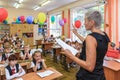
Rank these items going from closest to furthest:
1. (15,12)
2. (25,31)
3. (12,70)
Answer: (12,70)
(25,31)
(15,12)

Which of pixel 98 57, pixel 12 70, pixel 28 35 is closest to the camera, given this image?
pixel 98 57

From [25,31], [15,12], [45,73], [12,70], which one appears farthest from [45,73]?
[15,12]

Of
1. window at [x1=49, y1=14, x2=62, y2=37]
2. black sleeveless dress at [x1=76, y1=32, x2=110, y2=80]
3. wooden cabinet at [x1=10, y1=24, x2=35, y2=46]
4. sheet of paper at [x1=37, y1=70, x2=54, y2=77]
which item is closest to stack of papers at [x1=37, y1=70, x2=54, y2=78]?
sheet of paper at [x1=37, y1=70, x2=54, y2=77]

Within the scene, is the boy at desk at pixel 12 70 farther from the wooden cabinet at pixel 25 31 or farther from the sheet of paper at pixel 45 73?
the wooden cabinet at pixel 25 31

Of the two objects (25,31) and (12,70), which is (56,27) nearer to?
(25,31)

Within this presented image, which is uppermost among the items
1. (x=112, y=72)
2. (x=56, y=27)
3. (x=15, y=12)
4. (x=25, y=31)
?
(x=15, y=12)

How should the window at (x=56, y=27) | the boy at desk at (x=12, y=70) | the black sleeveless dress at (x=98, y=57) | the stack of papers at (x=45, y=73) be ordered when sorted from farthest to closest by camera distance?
the window at (x=56, y=27) < the boy at desk at (x=12, y=70) < the stack of papers at (x=45, y=73) < the black sleeveless dress at (x=98, y=57)

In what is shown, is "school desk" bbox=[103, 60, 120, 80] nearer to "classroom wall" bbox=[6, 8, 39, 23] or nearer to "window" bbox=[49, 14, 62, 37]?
"window" bbox=[49, 14, 62, 37]

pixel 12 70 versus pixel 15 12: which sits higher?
pixel 15 12

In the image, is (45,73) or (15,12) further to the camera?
(15,12)

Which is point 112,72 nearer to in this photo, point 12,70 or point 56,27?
point 12,70

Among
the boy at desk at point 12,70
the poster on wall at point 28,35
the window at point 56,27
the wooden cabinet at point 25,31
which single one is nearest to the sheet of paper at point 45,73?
the boy at desk at point 12,70

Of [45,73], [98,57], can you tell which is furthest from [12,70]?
[98,57]

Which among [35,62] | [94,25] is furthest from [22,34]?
[94,25]
